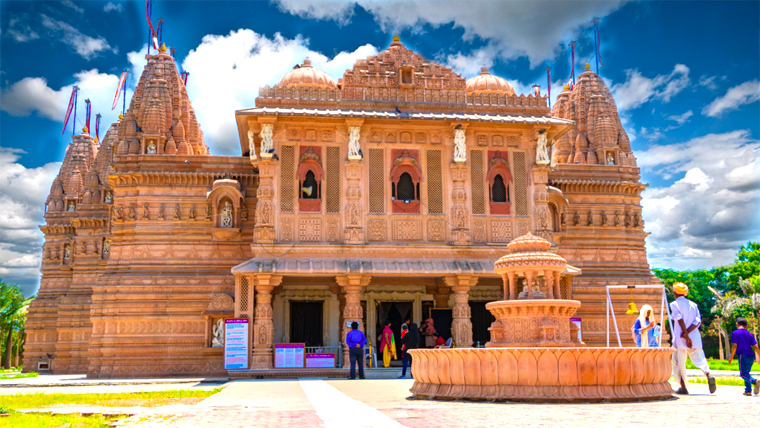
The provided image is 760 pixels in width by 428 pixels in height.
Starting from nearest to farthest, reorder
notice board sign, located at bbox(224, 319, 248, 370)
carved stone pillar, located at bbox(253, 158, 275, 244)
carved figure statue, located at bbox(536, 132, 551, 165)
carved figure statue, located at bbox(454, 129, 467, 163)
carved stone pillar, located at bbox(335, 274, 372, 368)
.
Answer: notice board sign, located at bbox(224, 319, 248, 370)
carved stone pillar, located at bbox(335, 274, 372, 368)
carved stone pillar, located at bbox(253, 158, 275, 244)
carved figure statue, located at bbox(454, 129, 467, 163)
carved figure statue, located at bbox(536, 132, 551, 165)

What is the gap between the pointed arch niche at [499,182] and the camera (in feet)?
88.4

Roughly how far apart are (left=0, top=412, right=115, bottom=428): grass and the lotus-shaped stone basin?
5.52m

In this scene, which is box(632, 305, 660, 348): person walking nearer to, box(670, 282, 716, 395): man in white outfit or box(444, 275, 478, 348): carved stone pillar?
box(670, 282, 716, 395): man in white outfit

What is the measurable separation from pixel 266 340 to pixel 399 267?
5.49m

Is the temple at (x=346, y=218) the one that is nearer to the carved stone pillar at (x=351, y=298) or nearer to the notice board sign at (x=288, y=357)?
the carved stone pillar at (x=351, y=298)

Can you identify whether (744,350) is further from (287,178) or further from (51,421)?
(287,178)

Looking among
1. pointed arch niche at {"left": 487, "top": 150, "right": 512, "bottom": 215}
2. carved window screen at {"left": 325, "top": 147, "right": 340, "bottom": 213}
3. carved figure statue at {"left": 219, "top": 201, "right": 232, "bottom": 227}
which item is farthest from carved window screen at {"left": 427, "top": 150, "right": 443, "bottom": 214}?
carved figure statue at {"left": 219, "top": 201, "right": 232, "bottom": 227}

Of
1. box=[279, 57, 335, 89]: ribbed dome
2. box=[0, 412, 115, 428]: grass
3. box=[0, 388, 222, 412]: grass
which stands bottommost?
box=[0, 388, 222, 412]: grass

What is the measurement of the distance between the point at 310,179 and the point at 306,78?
22.2ft

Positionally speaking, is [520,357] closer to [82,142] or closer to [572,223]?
[572,223]

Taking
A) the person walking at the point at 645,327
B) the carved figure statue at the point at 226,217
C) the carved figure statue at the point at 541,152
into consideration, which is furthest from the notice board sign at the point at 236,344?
the person walking at the point at 645,327

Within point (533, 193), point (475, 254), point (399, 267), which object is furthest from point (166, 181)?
point (533, 193)

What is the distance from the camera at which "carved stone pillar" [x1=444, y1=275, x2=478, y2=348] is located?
24766mm

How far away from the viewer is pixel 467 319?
82.4 feet
